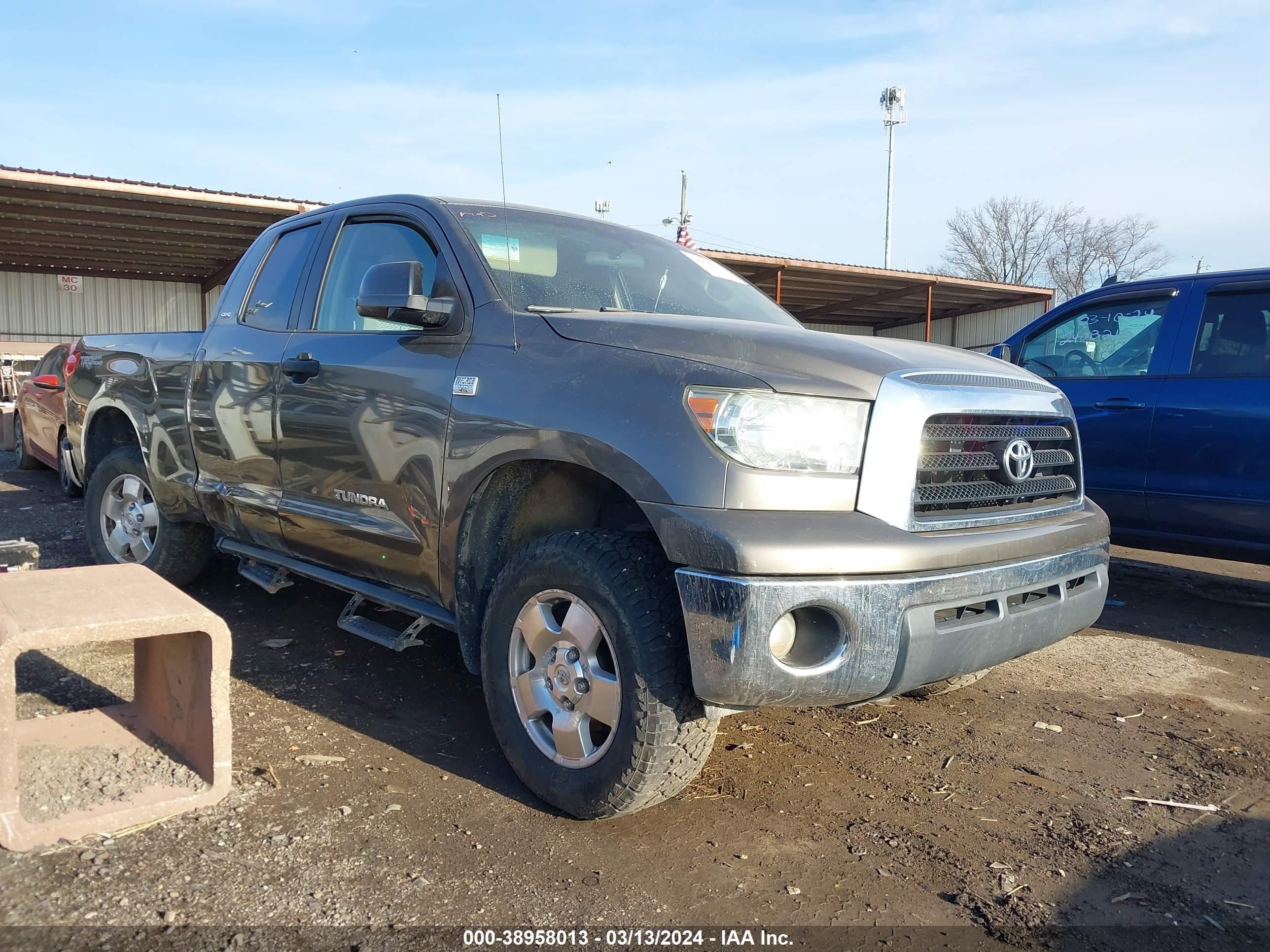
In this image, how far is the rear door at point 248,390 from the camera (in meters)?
4.07

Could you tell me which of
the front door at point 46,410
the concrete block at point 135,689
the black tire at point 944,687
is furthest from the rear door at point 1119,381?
the front door at point 46,410

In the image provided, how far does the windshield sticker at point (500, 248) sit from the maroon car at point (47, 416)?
21.3 ft

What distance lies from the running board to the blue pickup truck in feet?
13.0

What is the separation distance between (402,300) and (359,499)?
78 cm

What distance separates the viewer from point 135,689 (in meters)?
3.60

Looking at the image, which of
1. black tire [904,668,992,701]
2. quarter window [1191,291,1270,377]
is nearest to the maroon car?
black tire [904,668,992,701]

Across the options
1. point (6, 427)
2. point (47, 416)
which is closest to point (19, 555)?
point (47, 416)

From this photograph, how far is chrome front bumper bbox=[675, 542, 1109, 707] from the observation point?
238cm

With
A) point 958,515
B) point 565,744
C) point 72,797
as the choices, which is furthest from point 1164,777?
point 72,797

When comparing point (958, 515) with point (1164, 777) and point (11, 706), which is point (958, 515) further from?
Answer: point (11, 706)

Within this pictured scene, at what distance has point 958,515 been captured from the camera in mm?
2744

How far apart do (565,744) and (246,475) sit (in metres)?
2.20

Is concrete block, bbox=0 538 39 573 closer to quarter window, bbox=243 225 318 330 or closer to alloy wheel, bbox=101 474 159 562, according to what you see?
alloy wheel, bbox=101 474 159 562

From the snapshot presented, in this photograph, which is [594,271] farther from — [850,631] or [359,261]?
[850,631]
